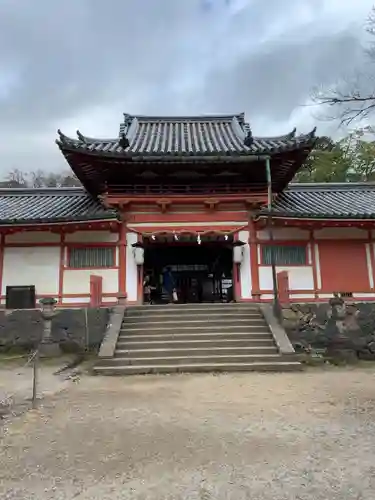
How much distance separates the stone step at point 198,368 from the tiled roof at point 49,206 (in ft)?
17.6

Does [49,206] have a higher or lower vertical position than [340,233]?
higher

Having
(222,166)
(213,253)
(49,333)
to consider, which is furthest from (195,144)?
(49,333)

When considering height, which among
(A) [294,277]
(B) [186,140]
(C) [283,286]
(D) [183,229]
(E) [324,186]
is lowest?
(C) [283,286]

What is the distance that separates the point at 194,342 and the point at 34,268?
6.44 metres

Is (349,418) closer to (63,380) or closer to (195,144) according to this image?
(63,380)

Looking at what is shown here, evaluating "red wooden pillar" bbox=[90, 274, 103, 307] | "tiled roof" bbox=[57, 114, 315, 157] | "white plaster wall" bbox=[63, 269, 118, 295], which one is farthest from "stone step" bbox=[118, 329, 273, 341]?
"tiled roof" bbox=[57, 114, 315, 157]

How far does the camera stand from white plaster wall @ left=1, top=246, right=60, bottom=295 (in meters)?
13.4

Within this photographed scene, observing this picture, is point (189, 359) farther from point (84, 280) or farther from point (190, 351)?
point (84, 280)

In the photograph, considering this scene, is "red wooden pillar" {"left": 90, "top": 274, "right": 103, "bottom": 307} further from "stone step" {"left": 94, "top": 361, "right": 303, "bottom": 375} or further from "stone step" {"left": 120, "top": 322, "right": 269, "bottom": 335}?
"stone step" {"left": 94, "top": 361, "right": 303, "bottom": 375}

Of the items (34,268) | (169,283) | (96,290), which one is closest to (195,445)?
(96,290)

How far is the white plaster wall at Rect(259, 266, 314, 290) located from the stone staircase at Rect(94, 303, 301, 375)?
1438 mm

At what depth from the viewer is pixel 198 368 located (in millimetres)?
9000

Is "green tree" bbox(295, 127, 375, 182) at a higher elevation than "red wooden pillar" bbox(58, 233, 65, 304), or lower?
higher

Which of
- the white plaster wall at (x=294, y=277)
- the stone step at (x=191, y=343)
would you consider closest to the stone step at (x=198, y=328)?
the stone step at (x=191, y=343)
